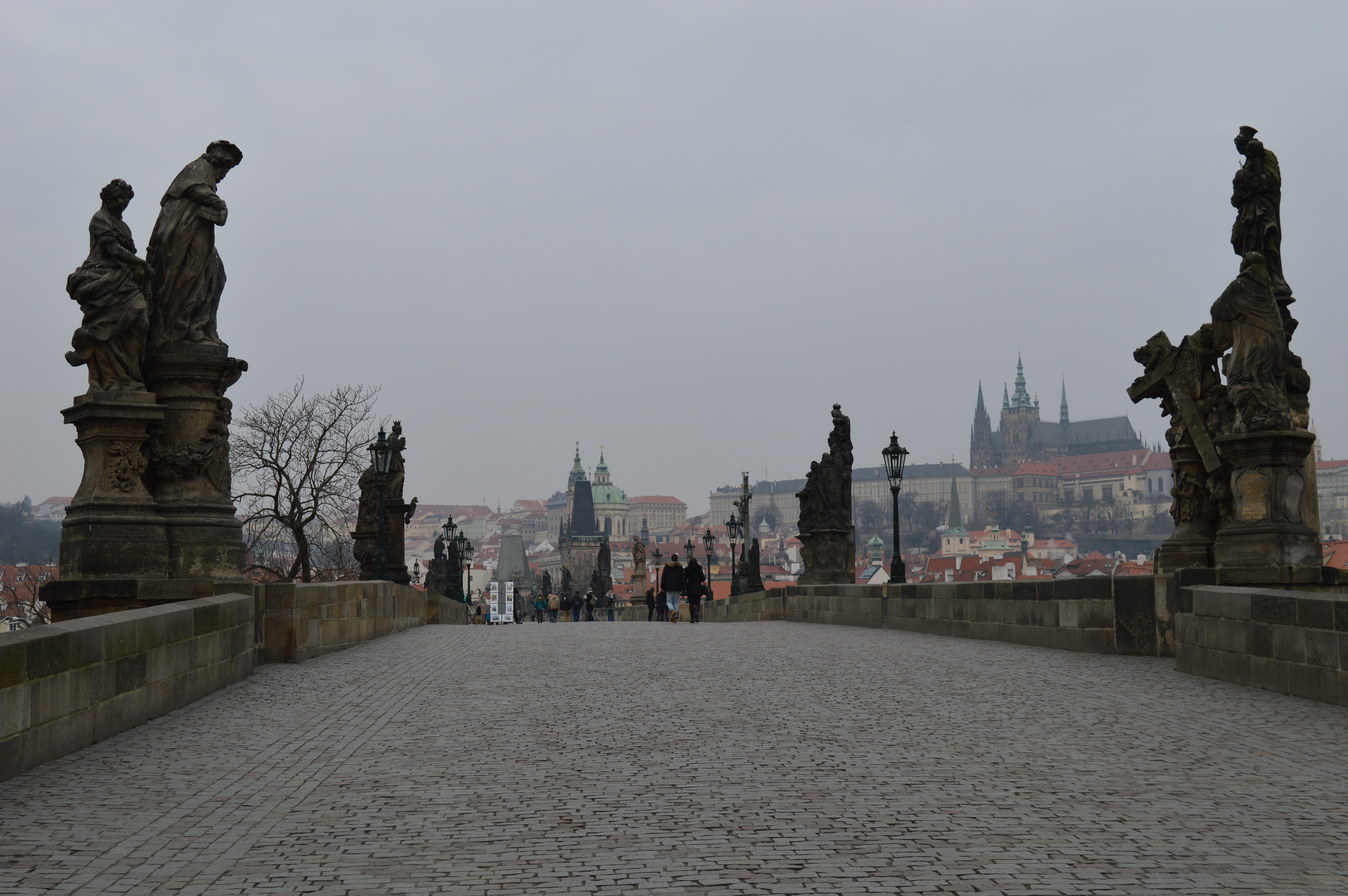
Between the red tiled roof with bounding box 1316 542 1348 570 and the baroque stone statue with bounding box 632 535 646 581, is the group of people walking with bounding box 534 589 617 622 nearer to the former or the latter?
the baroque stone statue with bounding box 632 535 646 581

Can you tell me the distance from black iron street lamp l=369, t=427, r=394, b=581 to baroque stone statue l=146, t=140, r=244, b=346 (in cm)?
1428

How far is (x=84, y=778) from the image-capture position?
218 inches

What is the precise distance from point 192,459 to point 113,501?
24.8 inches

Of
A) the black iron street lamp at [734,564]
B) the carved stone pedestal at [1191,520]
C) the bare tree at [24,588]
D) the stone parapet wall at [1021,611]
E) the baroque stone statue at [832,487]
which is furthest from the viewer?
the black iron street lamp at [734,564]

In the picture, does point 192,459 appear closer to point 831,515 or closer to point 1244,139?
point 1244,139

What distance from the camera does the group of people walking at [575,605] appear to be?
5538cm

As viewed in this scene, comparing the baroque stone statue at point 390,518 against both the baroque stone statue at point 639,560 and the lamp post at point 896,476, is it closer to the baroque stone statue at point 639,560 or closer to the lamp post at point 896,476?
the lamp post at point 896,476

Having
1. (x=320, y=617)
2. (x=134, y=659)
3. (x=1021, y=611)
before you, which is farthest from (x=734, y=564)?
(x=134, y=659)

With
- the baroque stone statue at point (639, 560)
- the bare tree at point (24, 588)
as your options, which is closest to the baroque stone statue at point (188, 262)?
the bare tree at point (24, 588)

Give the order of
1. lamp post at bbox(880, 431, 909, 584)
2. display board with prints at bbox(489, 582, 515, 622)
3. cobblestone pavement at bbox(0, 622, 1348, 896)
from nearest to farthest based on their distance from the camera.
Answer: cobblestone pavement at bbox(0, 622, 1348, 896) < lamp post at bbox(880, 431, 909, 584) < display board with prints at bbox(489, 582, 515, 622)

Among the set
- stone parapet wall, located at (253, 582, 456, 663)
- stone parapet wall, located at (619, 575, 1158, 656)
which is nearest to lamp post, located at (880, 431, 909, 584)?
stone parapet wall, located at (619, 575, 1158, 656)

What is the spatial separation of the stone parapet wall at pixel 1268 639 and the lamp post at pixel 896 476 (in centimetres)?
1240

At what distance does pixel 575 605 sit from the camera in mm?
57188

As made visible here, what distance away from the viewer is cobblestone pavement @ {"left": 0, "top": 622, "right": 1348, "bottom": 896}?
3980 mm
